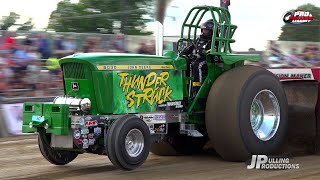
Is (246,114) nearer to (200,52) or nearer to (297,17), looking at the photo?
(200,52)

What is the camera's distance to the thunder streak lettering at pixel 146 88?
22.5ft

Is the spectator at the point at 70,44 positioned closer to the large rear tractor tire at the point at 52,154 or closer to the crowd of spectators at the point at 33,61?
the crowd of spectators at the point at 33,61

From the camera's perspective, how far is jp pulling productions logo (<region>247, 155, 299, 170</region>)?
23.3 ft

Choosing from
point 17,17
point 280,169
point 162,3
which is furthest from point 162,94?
point 17,17

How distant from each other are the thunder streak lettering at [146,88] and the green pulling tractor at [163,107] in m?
0.01

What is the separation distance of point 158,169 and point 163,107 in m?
0.78

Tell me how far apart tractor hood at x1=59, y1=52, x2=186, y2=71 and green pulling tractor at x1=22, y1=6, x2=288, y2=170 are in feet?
0.04

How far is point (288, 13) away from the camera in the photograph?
966 inches

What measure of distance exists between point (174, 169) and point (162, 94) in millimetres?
942

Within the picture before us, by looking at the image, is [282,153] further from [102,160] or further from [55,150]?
[55,150]

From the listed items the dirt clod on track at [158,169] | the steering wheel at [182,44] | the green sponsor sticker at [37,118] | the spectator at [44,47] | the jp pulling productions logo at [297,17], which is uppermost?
the jp pulling productions logo at [297,17]

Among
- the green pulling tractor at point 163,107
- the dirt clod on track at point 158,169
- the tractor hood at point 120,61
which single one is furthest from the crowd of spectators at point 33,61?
the tractor hood at point 120,61

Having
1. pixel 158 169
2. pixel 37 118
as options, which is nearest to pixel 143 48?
pixel 158 169

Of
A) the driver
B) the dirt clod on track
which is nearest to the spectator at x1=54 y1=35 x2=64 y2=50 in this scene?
the dirt clod on track
